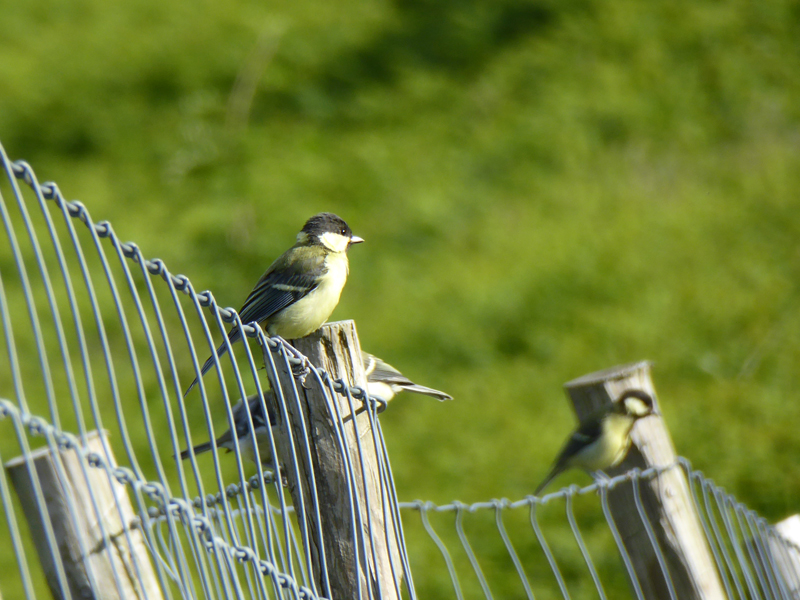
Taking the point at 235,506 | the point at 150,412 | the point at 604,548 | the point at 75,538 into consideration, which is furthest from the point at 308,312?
the point at 150,412

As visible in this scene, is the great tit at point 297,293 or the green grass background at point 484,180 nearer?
the great tit at point 297,293

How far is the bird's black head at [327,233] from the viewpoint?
3771mm

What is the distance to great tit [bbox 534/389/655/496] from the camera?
2668 millimetres

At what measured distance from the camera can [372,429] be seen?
77.2 inches

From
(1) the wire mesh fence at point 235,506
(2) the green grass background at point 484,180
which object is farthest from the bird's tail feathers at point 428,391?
(2) the green grass background at point 484,180

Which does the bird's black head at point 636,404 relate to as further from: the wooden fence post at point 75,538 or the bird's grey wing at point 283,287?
the wooden fence post at point 75,538

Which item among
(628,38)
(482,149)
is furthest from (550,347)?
(628,38)

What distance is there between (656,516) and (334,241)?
6.45 ft

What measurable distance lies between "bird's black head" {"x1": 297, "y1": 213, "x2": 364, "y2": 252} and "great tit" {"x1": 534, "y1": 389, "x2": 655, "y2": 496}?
1.44m

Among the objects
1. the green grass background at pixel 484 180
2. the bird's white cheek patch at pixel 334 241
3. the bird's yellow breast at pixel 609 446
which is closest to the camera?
the bird's yellow breast at pixel 609 446

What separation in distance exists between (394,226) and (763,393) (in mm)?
3577

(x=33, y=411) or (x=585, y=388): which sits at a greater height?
(x=33, y=411)

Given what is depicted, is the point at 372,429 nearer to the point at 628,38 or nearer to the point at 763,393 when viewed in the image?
the point at 763,393

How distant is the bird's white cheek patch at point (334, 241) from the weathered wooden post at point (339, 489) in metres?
1.78
